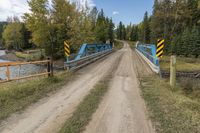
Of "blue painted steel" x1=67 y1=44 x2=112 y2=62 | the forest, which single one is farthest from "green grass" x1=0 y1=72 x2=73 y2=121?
the forest

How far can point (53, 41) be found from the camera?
30922mm

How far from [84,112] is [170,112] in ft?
7.41

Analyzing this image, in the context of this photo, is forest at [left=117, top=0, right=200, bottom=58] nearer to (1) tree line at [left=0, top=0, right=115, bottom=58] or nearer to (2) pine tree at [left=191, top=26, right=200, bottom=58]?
(2) pine tree at [left=191, top=26, right=200, bottom=58]

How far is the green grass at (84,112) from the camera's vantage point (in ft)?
13.2

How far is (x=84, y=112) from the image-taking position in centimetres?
488

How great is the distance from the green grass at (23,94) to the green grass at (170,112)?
11.3 ft

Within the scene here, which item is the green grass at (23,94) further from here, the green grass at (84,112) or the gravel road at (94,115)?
the green grass at (84,112)

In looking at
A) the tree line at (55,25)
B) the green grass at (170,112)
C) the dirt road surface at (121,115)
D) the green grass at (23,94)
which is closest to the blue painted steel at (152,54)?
the green grass at (170,112)

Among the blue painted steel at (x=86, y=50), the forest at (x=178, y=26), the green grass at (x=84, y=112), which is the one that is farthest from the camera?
the forest at (x=178, y=26)

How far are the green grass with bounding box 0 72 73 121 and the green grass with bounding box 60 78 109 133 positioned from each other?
1.54 meters

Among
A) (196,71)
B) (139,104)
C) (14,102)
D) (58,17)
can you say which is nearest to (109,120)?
(139,104)

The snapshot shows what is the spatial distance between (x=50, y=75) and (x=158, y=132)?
5.93 meters

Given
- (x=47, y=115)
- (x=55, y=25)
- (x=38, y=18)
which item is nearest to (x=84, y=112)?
(x=47, y=115)

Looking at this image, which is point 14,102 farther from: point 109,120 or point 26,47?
point 26,47
